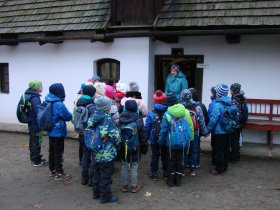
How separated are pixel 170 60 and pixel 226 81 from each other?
1665 millimetres

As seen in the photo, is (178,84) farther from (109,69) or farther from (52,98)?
(52,98)

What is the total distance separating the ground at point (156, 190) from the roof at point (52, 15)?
4.13m

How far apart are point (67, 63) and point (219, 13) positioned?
468 cm

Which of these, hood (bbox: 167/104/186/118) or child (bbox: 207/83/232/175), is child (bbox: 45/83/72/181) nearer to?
hood (bbox: 167/104/186/118)

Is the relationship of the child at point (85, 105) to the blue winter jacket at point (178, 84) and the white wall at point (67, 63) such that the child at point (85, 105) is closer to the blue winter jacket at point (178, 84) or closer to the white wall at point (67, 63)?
the blue winter jacket at point (178, 84)

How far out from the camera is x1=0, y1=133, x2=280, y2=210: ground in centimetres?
495

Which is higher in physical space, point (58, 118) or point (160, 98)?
point (160, 98)

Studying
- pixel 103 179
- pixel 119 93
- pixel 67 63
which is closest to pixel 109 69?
pixel 67 63

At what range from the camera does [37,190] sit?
5.54 metres

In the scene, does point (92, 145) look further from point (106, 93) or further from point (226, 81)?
point (226, 81)

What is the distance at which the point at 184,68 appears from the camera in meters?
8.82

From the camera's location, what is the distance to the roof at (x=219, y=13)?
7117mm

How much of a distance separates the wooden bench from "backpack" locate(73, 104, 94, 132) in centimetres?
371

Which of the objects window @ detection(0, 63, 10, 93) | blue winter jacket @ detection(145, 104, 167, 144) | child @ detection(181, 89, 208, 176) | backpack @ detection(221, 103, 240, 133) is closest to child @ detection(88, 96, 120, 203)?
blue winter jacket @ detection(145, 104, 167, 144)
